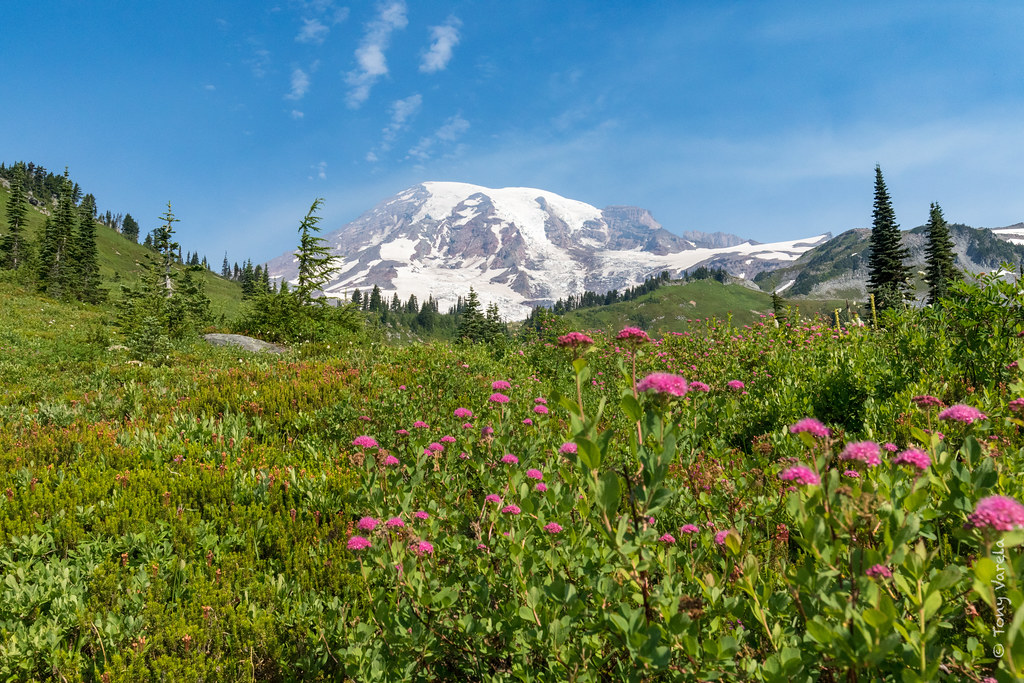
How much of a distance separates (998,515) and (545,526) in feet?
6.32

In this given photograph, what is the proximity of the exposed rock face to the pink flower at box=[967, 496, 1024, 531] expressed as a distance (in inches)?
728

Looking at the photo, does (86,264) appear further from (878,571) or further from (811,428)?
(878,571)

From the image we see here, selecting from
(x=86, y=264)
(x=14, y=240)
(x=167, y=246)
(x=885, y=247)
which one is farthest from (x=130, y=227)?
(x=885, y=247)

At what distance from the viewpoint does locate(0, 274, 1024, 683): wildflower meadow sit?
5.67ft

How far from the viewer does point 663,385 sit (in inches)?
74.6

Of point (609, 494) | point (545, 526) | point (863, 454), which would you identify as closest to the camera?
point (609, 494)

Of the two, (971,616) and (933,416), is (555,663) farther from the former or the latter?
(933,416)

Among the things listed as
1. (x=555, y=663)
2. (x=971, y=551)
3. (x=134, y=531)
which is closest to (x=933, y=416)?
(x=971, y=551)

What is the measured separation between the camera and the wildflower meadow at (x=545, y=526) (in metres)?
1.73

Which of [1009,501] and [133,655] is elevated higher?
[1009,501]

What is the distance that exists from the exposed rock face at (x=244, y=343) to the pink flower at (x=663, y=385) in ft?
57.8

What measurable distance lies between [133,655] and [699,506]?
4075mm

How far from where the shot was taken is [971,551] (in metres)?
3.24

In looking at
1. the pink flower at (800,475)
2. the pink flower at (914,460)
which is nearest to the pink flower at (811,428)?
the pink flower at (800,475)
